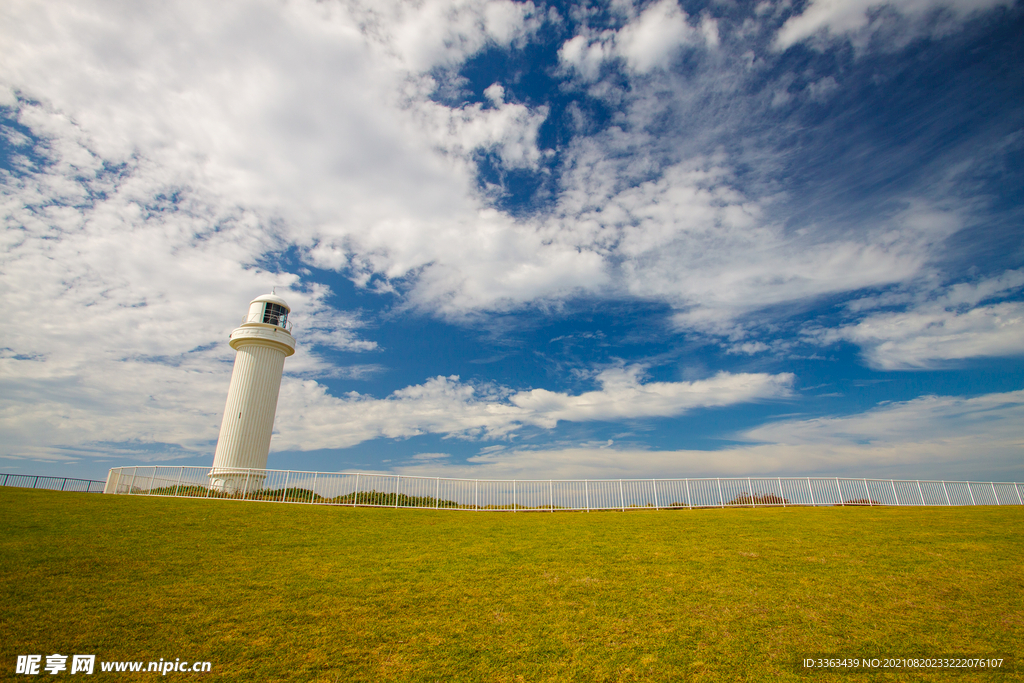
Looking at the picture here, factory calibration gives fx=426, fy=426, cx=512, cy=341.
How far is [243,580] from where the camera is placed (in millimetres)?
7391

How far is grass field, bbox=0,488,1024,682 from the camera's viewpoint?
5.03 metres

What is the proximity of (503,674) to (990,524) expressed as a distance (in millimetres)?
18242

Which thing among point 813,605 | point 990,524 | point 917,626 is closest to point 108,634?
point 813,605

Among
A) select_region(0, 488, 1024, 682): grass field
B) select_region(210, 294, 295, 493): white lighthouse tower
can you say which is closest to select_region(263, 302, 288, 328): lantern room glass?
select_region(210, 294, 295, 493): white lighthouse tower

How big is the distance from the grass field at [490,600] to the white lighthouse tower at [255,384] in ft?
37.7

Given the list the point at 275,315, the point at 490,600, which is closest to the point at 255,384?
the point at 275,315

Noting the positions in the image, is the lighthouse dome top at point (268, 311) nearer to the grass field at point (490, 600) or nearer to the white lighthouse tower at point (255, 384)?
the white lighthouse tower at point (255, 384)

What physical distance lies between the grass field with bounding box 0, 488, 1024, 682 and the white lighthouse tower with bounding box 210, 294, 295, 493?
1151 centimetres

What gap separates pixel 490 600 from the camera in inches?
269

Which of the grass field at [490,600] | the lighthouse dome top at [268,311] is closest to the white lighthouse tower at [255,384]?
the lighthouse dome top at [268,311]

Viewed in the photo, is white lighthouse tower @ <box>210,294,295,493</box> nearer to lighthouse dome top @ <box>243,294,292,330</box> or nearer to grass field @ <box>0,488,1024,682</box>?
lighthouse dome top @ <box>243,294,292,330</box>

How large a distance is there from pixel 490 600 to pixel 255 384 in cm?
2280

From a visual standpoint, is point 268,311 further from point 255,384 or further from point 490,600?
point 490,600

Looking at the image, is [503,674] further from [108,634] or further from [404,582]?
[108,634]
